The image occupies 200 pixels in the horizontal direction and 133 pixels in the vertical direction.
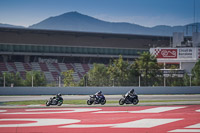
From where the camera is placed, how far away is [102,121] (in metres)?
17.5

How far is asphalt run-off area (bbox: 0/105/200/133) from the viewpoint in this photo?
15.2 meters

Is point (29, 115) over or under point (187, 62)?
under

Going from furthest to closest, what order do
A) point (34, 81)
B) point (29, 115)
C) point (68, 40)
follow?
point (68, 40) → point (34, 81) → point (29, 115)

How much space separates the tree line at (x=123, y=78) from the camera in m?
39.1

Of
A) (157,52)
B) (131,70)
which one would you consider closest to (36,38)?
(157,52)

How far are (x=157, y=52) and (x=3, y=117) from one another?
151 feet

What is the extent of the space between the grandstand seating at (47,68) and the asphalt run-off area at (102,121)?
1587 inches

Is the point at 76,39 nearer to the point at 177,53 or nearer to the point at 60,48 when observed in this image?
the point at 60,48

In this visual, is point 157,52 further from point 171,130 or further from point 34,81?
point 171,130

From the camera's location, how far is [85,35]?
73188mm

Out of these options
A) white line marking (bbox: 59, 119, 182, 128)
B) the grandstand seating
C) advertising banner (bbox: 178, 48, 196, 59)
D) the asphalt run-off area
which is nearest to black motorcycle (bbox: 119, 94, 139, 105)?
the asphalt run-off area

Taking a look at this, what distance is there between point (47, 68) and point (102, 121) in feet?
165

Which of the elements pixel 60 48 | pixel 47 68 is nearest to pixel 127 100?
pixel 47 68

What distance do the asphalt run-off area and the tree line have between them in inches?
696
